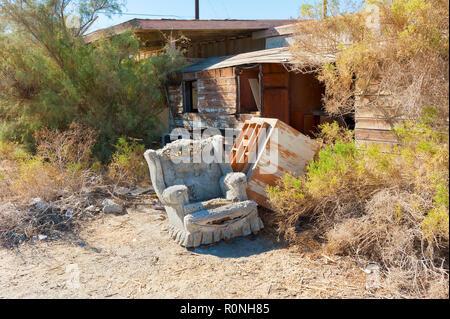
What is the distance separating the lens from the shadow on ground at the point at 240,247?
430cm

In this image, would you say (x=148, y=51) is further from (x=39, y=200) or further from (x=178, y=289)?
(x=178, y=289)

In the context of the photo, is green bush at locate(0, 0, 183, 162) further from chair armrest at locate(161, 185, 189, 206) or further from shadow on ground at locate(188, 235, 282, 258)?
shadow on ground at locate(188, 235, 282, 258)

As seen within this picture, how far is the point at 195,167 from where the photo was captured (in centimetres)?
520

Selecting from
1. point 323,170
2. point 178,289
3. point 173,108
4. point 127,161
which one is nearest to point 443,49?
point 323,170

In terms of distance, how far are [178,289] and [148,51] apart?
9.83 m

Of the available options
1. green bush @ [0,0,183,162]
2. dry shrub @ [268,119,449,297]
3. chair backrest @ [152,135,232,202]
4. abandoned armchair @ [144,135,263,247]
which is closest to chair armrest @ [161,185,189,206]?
abandoned armchair @ [144,135,263,247]

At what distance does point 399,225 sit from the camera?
3775 mm

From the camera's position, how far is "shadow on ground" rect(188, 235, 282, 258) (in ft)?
14.1

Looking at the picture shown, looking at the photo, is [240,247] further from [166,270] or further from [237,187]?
[166,270]

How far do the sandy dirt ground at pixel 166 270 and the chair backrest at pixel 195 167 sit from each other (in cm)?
79

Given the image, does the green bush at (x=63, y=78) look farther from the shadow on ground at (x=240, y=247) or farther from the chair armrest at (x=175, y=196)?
the shadow on ground at (x=240, y=247)

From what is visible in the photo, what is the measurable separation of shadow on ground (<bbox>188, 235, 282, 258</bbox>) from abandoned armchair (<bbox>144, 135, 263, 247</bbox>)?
82 millimetres

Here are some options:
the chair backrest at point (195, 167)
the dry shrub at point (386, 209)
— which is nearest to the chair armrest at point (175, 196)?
the chair backrest at point (195, 167)

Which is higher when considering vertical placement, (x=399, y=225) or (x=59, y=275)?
(x=399, y=225)
